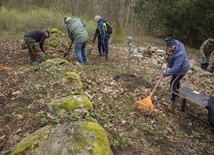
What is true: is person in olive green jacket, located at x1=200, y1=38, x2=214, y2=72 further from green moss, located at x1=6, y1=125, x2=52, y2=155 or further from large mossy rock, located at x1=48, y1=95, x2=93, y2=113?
green moss, located at x1=6, y1=125, x2=52, y2=155

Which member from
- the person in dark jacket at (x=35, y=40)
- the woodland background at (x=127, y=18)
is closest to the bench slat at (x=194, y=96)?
the person in dark jacket at (x=35, y=40)

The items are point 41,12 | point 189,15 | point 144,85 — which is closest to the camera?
point 144,85

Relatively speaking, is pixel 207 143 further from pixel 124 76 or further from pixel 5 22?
pixel 5 22

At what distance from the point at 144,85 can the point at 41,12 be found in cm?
870

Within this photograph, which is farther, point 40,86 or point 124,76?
point 124,76

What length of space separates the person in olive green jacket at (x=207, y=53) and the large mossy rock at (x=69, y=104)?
264 inches

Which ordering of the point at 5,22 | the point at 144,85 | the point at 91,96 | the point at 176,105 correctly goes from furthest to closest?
1. the point at 5,22
2. the point at 144,85
3. the point at 176,105
4. the point at 91,96

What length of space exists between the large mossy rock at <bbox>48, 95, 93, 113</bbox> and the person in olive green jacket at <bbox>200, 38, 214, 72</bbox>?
671 cm

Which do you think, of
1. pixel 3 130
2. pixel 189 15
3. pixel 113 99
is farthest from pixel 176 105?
pixel 189 15

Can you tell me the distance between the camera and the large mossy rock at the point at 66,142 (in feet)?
10.2

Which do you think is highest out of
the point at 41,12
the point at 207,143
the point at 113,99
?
the point at 41,12

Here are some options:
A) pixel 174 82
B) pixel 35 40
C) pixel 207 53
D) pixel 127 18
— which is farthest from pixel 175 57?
pixel 127 18

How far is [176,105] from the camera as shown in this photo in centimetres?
598

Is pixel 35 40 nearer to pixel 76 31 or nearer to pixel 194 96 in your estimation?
pixel 76 31
